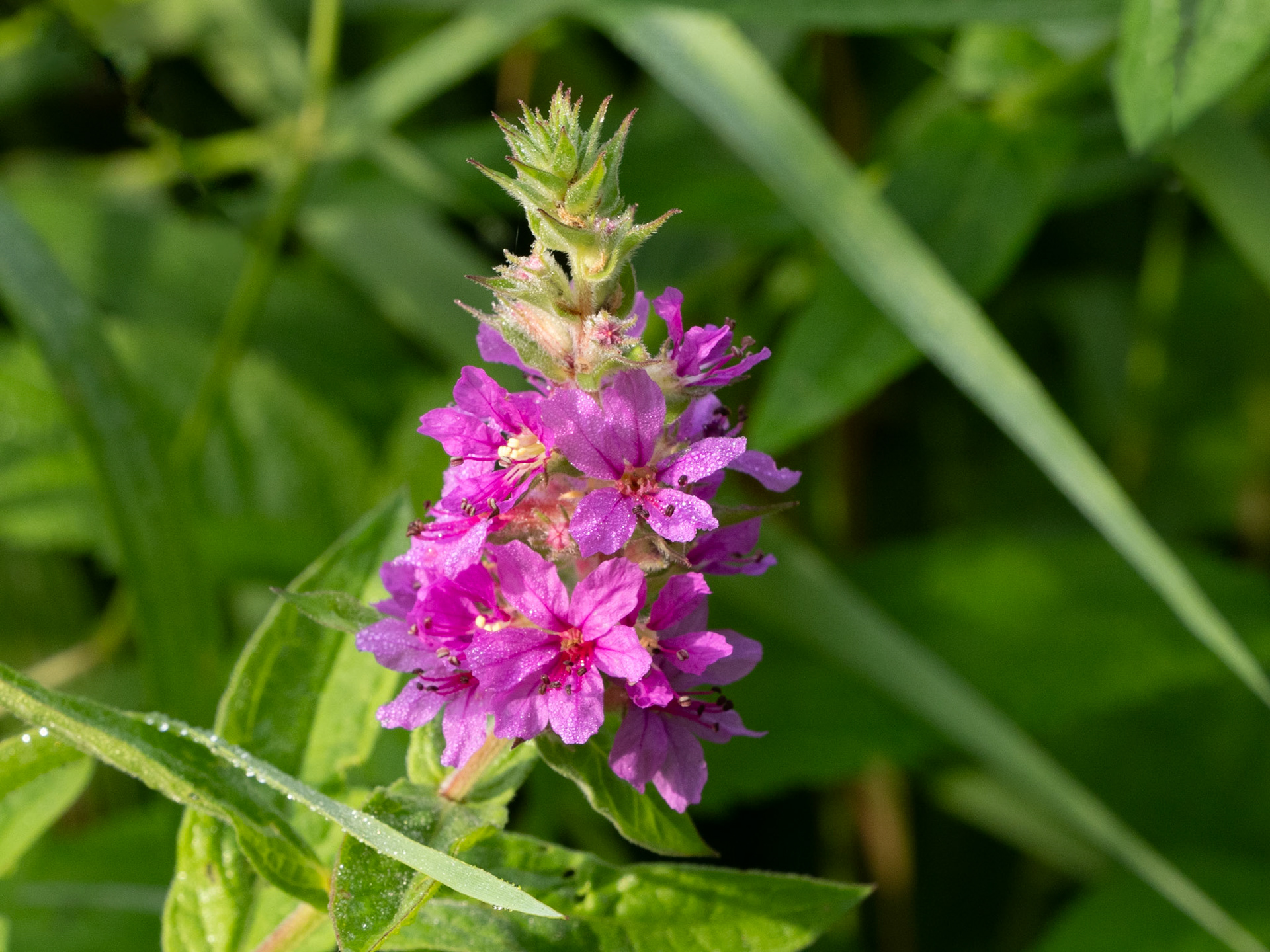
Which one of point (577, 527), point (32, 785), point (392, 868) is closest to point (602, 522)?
point (577, 527)

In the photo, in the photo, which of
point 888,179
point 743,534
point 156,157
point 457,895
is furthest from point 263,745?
point 156,157

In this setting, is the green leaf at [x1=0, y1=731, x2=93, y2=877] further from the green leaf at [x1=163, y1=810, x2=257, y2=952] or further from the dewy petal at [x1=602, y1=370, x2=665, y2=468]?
the dewy petal at [x1=602, y1=370, x2=665, y2=468]

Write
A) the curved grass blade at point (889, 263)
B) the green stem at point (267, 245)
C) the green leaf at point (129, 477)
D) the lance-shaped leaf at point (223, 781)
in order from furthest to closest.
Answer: the green stem at point (267, 245) < the green leaf at point (129, 477) < the curved grass blade at point (889, 263) < the lance-shaped leaf at point (223, 781)

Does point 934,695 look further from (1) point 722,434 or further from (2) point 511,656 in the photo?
(2) point 511,656

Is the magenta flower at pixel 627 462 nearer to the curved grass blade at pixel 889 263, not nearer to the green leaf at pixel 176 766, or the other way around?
the green leaf at pixel 176 766

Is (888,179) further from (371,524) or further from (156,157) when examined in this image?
(156,157)

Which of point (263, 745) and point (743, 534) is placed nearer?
point (743, 534)

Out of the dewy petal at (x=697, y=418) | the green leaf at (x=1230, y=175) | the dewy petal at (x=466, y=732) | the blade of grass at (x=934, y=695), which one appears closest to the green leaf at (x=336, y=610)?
the dewy petal at (x=466, y=732)
